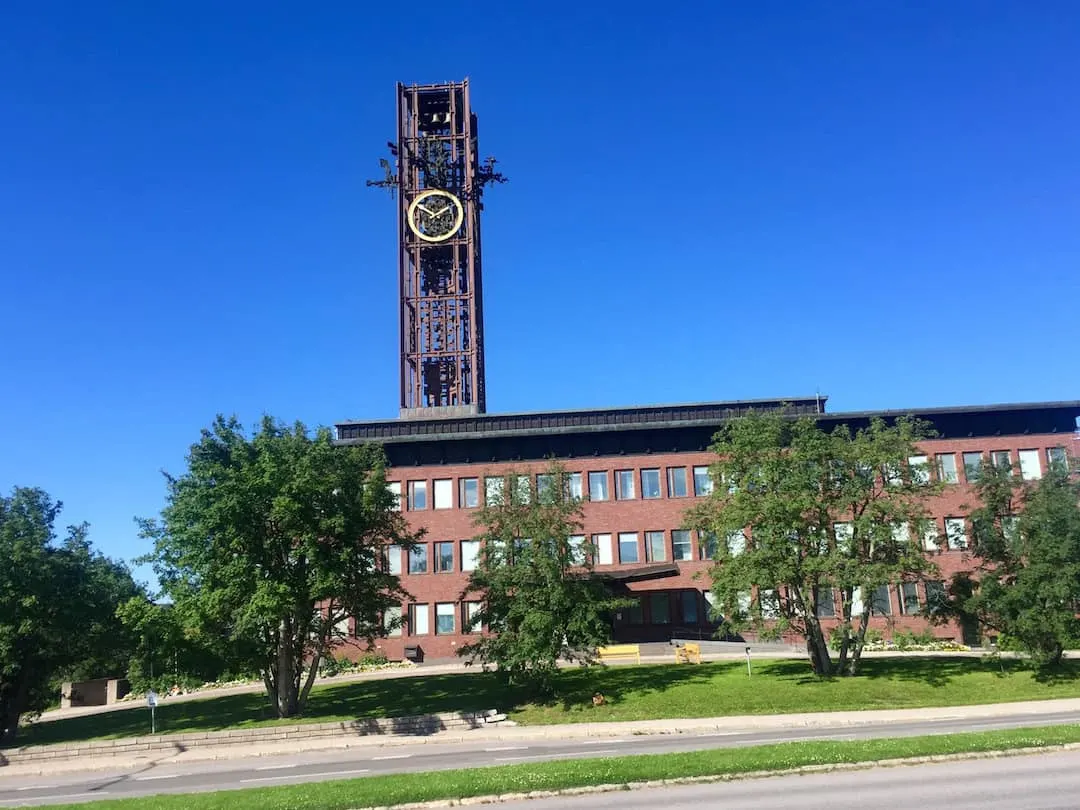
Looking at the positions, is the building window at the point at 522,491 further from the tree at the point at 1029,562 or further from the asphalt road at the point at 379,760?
the tree at the point at 1029,562

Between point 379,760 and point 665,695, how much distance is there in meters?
13.1

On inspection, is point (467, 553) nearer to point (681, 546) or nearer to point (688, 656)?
point (681, 546)

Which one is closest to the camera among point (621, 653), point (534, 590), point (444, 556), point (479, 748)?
point (479, 748)

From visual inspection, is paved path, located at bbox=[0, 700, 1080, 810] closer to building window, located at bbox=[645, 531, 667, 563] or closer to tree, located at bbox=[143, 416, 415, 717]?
tree, located at bbox=[143, 416, 415, 717]

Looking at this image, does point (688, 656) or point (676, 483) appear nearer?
point (688, 656)

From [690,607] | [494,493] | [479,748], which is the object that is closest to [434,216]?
[690,607]

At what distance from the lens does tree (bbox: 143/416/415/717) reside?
30547 millimetres

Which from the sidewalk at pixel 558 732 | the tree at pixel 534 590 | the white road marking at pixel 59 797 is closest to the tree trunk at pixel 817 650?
the sidewalk at pixel 558 732

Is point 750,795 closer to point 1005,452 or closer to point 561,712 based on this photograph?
point 561,712

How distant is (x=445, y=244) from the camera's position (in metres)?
81.7

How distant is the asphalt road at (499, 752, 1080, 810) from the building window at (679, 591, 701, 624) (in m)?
37.2

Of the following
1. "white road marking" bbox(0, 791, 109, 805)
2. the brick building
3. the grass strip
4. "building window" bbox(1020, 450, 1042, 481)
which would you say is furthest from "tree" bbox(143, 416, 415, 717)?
"building window" bbox(1020, 450, 1042, 481)

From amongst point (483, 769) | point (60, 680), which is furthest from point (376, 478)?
point (60, 680)

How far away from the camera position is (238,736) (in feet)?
97.9
